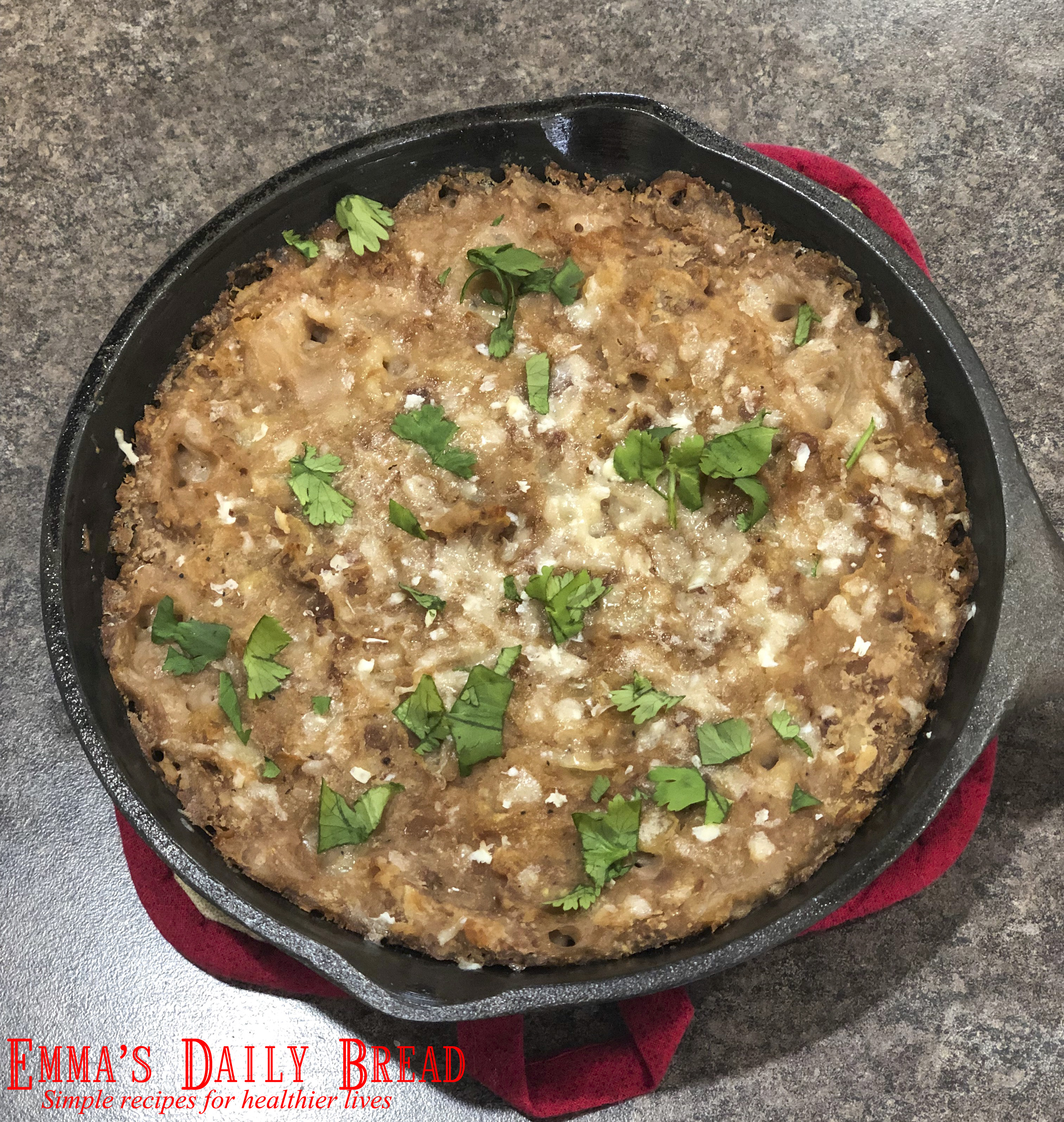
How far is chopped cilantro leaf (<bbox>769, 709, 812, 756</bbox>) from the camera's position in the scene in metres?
1.78

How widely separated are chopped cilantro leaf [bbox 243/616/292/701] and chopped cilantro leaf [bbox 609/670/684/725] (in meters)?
0.68

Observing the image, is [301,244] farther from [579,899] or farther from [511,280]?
[579,899]

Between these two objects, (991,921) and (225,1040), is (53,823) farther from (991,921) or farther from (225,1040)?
(991,921)

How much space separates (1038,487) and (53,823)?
2.86 metres

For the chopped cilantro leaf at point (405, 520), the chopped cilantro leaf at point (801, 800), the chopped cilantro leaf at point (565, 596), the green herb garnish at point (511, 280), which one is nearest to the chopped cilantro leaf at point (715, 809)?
the chopped cilantro leaf at point (801, 800)

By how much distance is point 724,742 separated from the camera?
1777mm

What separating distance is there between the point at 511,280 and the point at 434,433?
0.37 meters

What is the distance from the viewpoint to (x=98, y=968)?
2467 millimetres

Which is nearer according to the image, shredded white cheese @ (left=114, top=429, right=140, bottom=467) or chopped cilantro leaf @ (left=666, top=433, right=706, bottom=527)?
chopped cilantro leaf @ (left=666, top=433, right=706, bottom=527)

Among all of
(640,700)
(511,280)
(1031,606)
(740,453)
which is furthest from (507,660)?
(1031,606)

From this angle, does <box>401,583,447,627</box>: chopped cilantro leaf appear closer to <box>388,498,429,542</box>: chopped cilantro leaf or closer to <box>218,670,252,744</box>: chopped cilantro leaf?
<box>388,498,429,542</box>: chopped cilantro leaf

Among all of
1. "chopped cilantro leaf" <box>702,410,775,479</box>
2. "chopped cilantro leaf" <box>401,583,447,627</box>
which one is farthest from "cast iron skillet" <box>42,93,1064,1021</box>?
"chopped cilantro leaf" <box>401,583,447,627</box>

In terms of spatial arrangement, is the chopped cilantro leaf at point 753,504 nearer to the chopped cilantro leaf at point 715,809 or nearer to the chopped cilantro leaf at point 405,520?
the chopped cilantro leaf at point 715,809

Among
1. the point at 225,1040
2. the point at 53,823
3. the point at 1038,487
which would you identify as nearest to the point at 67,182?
the point at 53,823
